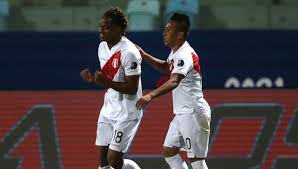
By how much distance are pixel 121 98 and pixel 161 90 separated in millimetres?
549

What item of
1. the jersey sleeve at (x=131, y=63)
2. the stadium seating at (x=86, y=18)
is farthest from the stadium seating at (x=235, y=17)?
the jersey sleeve at (x=131, y=63)

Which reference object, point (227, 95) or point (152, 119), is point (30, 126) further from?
point (227, 95)

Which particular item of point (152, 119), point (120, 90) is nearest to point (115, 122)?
point (120, 90)

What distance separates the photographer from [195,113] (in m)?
7.89

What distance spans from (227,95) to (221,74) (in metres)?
0.26

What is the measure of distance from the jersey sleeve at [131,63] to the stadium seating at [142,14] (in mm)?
2768

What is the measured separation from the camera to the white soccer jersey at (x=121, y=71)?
7.65 metres

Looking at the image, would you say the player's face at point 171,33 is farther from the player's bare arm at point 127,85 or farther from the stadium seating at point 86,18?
the stadium seating at point 86,18

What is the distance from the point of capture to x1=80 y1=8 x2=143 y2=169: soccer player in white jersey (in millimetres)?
7641

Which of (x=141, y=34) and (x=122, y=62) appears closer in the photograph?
(x=122, y=62)

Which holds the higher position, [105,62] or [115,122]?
[105,62]

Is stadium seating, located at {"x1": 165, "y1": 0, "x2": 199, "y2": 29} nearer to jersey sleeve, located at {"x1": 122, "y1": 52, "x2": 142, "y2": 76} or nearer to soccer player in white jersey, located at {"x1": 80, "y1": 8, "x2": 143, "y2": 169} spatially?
soccer player in white jersey, located at {"x1": 80, "y1": 8, "x2": 143, "y2": 169}

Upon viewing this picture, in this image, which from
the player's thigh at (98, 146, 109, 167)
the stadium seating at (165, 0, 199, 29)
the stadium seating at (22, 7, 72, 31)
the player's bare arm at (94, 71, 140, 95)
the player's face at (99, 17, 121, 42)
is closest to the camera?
the player's bare arm at (94, 71, 140, 95)

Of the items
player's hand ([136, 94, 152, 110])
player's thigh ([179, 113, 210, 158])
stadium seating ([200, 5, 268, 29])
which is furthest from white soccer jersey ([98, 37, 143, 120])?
stadium seating ([200, 5, 268, 29])
